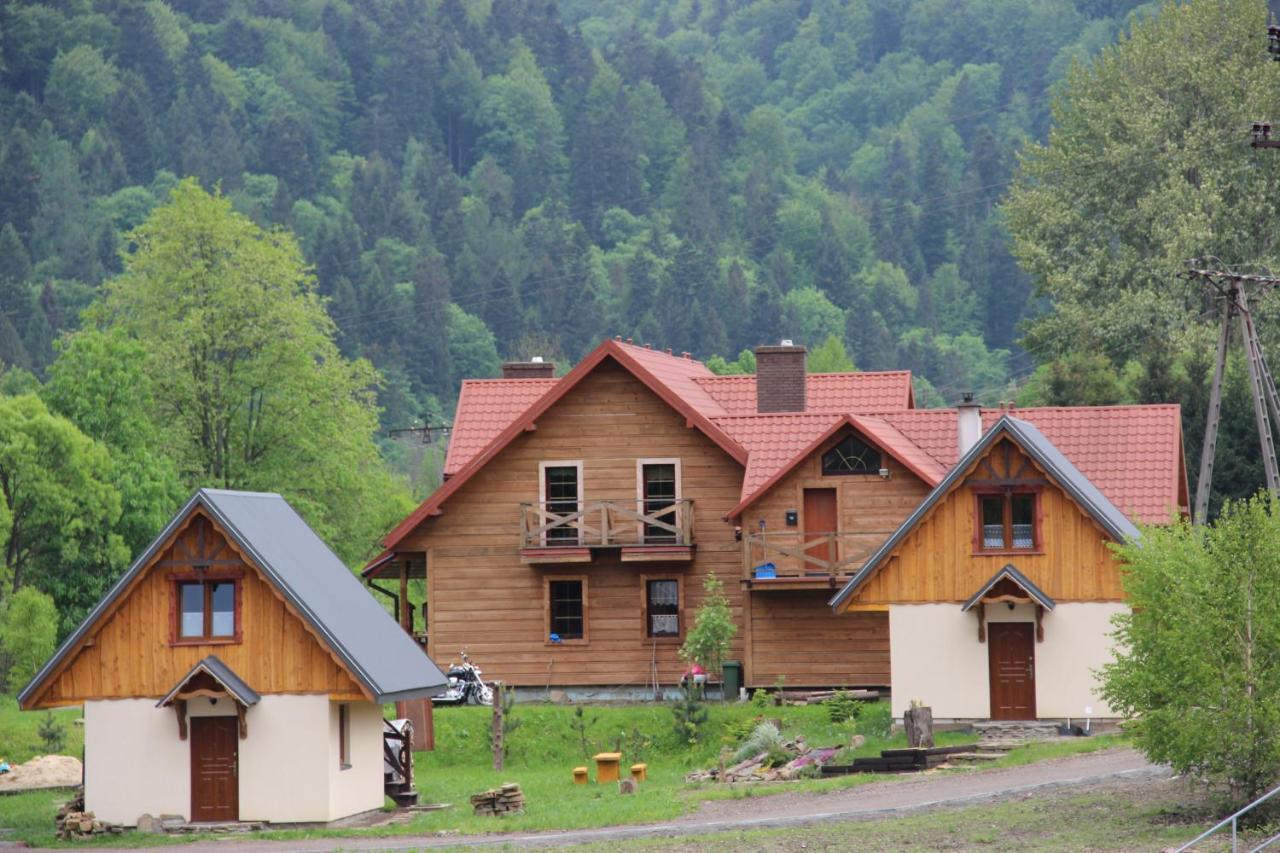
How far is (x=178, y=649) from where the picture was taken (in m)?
38.6

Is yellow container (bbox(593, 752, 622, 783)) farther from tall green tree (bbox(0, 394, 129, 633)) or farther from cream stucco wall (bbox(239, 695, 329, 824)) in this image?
tall green tree (bbox(0, 394, 129, 633))

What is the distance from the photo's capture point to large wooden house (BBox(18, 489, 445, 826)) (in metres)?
38.0

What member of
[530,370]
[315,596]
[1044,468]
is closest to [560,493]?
[530,370]

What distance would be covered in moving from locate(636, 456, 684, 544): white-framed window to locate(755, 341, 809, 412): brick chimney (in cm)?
354

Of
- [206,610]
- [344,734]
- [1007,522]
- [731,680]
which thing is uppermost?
[1007,522]

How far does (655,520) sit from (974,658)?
30.7ft

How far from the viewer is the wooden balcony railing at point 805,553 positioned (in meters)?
48.9

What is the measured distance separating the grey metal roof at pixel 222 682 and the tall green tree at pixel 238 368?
33.0 meters

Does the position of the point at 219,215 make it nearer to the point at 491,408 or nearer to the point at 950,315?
the point at 491,408

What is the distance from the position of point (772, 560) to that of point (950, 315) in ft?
386

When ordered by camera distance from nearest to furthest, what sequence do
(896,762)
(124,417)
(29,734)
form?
1. (896,762)
2. (29,734)
3. (124,417)

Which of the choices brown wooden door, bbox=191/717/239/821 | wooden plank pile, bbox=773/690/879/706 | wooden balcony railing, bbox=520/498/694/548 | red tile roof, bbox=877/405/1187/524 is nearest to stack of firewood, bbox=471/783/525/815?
brown wooden door, bbox=191/717/239/821

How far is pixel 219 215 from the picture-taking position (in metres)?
72.9

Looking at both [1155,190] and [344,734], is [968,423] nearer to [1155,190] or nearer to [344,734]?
[344,734]
